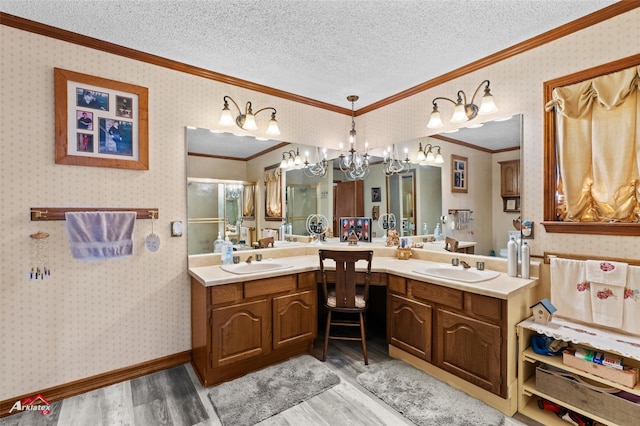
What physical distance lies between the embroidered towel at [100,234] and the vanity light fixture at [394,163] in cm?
238

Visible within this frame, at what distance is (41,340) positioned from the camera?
207 centimetres

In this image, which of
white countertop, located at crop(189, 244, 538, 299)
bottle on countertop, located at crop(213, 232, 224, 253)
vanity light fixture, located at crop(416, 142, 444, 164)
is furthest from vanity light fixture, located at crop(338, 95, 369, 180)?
bottle on countertop, located at crop(213, 232, 224, 253)

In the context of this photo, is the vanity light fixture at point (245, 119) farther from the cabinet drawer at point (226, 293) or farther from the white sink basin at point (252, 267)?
the cabinet drawer at point (226, 293)

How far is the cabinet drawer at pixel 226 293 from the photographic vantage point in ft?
7.25

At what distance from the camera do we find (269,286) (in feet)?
7.98

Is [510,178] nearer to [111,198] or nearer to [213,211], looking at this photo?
[213,211]

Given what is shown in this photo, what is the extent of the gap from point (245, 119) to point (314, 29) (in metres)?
1.01

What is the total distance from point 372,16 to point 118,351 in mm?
2970

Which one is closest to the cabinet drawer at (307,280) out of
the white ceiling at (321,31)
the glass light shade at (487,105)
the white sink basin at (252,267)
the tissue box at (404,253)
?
the white sink basin at (252,267)

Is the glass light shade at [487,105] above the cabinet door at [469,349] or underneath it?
above

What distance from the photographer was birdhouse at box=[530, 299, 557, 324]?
1930mm

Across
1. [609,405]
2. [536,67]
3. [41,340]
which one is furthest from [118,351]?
[536,67]

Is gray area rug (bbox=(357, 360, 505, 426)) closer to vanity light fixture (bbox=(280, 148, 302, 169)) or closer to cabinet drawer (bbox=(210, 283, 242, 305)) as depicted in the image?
cabinet drawer (bbox=(210, 283, 242, 305))

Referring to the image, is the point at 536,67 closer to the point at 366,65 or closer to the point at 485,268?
the point at 366,65
